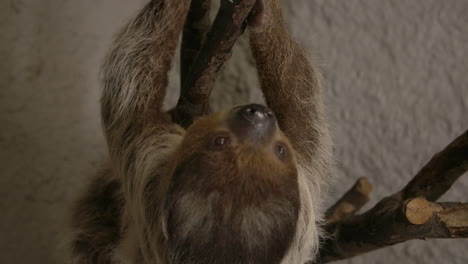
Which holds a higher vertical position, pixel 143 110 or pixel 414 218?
pixel 143 110

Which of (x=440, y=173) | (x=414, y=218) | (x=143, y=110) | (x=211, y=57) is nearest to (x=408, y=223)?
(x=414, y=218)

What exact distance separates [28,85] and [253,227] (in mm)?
3276

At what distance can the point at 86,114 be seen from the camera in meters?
5.25

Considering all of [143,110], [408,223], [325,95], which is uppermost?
[143,110]

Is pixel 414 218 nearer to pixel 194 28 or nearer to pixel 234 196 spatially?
pixel 234 196

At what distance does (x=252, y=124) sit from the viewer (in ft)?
8.64

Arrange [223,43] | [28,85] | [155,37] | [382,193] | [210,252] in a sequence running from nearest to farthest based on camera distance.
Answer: [210,252]
[223,43]
[155,37]
[28,85]
[382,193]

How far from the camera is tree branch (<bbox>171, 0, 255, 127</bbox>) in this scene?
271 cm

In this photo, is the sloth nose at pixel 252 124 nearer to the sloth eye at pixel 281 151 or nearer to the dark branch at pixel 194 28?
the sloth eye at pixel 281 151

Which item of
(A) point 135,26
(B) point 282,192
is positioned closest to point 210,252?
(B) point 282,192

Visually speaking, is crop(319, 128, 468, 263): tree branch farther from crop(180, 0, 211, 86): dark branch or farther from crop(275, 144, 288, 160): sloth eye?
crop(180, 0, 211, 86): dark branch

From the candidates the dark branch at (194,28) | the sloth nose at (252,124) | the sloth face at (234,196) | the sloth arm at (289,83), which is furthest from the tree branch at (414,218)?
the dark branch at (194,28)

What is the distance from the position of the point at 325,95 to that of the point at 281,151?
2751 millimetres

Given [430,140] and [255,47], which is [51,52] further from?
[430,140]
